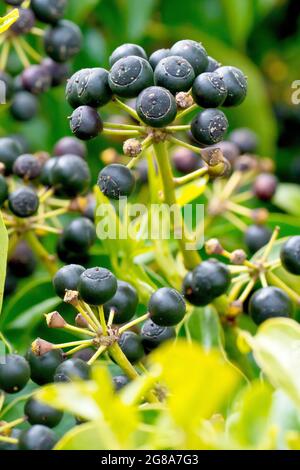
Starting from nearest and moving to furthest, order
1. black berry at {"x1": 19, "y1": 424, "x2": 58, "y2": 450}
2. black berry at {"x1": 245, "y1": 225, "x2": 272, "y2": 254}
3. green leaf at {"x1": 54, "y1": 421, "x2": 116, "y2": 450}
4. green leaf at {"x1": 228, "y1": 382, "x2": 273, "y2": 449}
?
green leaf at {"x1": 228, "y1": 382, "x2": 273, "y2": 449} < green leaf at {"x1": 54, "y1": 421, "x2": 116, "y2": 450} < black berry at {"x1": 19, "y1": 424, "x2": 58, "y2": 450} < black berry at {"x1": 245, "y1": 225, "x2": 272, "y2": 254}

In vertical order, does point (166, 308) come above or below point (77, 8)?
below

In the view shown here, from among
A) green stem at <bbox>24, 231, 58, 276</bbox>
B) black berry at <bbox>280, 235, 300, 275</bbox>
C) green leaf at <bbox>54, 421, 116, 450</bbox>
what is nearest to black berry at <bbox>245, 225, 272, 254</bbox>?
black berry at <bbox>280, 235, 300, 275</bbox>

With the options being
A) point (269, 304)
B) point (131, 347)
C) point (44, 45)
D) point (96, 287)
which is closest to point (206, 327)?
point (269, 304)

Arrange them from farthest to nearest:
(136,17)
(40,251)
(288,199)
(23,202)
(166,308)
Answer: (136,17) → (288,199) → (40,251) → (23,202) → (166,308)

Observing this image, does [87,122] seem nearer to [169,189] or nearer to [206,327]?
[169,189]

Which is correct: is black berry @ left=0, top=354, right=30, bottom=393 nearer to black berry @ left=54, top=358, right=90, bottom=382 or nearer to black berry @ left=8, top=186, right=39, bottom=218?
black berry @ left=54, top=358, right=90, bottom=382
